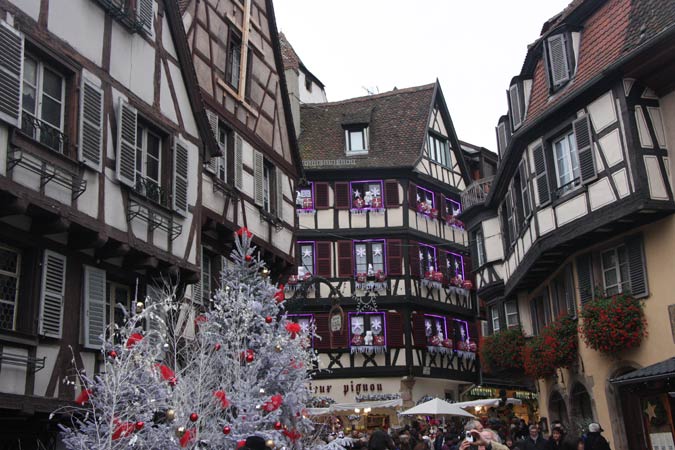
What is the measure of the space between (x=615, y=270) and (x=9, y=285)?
1390 centimetres

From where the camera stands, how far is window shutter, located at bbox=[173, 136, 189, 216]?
15211 millimetres

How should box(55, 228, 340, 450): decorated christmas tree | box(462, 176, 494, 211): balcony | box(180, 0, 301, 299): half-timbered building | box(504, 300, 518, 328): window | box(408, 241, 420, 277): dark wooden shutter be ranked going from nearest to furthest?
box(55, 228, 340, 450): decorated christmas tree < box(180, 0, 301, 299): half-timbered building < box(504, 300, 518, 328): window < box(462, 176, 494, 211): balcony < box(408, 241, 420, 277): dark wooden shutter

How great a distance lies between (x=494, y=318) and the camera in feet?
103

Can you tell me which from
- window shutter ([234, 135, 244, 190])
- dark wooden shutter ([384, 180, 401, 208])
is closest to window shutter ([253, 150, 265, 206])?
window shutter ([234, 135, 244, 190])

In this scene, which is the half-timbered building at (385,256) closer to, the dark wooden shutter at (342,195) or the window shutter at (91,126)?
the dark wooden shutter at (342,195)

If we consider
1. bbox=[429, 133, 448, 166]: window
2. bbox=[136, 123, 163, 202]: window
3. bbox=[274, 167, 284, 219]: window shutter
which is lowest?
bbox=[136, 123, 163, 202]: window

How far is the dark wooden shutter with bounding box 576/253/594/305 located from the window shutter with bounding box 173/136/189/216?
34.7ft

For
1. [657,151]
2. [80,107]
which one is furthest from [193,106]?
[657,151]

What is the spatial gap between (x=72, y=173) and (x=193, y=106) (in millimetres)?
4472

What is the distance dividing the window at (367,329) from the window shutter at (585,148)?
17.3 m

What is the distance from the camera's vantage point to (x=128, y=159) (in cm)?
1382

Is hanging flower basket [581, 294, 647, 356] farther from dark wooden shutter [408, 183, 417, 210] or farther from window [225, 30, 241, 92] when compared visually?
dark wooden shutter [408, 183, 417, 210]

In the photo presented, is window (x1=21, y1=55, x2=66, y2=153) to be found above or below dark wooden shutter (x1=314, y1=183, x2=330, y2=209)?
below

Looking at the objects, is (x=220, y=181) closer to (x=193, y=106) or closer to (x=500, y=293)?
(x=193, y=106)
